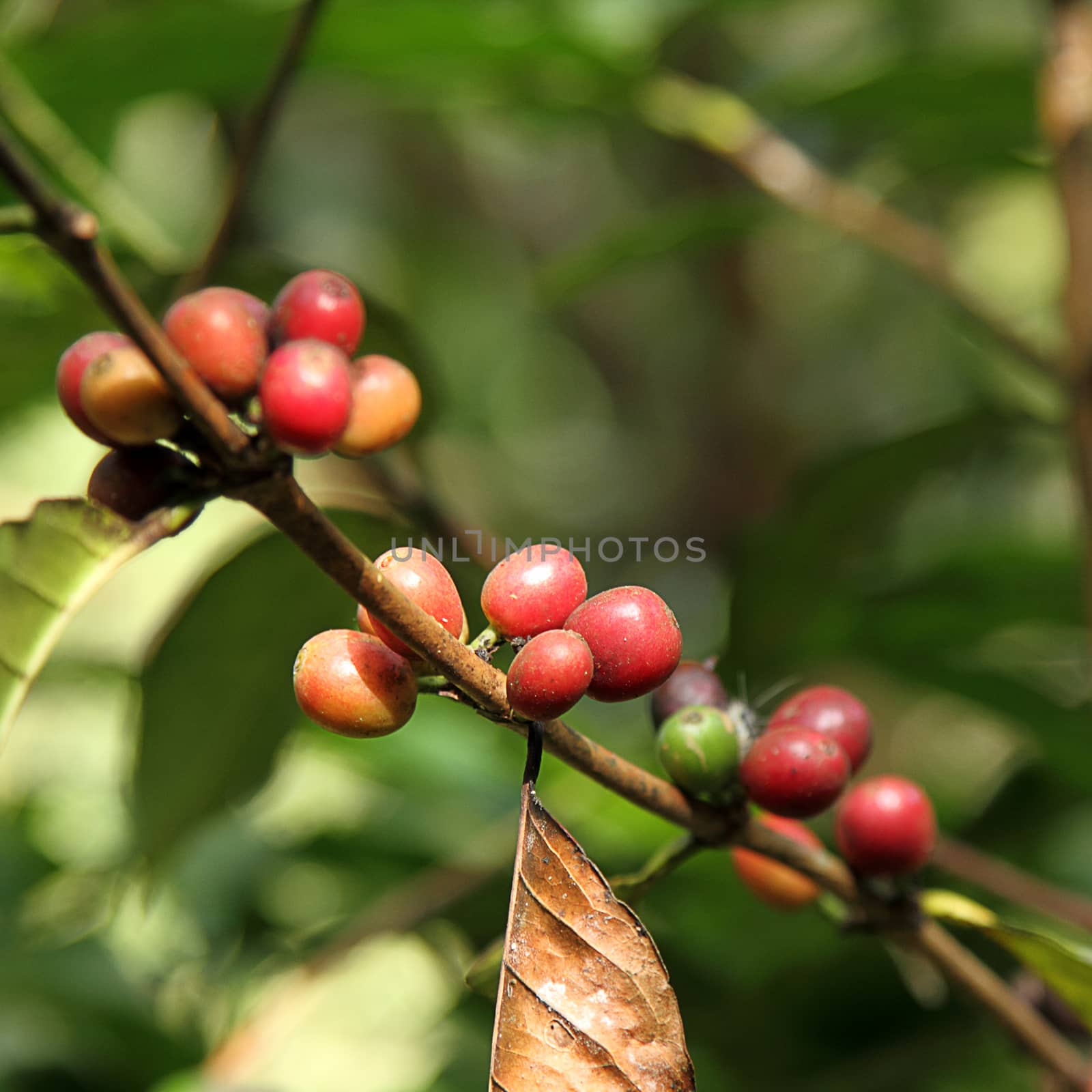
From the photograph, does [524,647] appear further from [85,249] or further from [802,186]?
[802,186]

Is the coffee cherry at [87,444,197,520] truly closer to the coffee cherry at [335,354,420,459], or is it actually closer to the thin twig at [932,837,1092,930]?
the coffee cherry at [335,354,420,459]

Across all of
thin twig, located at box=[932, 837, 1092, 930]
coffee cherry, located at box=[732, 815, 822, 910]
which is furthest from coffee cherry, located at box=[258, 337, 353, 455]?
thin twig, located at box=[932, 837, 1092, 930]

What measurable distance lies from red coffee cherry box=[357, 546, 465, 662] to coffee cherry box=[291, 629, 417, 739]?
1cm

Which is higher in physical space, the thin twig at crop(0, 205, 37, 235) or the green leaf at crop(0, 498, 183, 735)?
the thin twig at crop(0, 205, 37, 235)

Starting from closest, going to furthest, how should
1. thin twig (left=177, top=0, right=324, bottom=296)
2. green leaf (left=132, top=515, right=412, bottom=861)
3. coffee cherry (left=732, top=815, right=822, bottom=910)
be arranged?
1. coffee cherry (left=732, top=815, right=822, bottom=910)
2. thin twig (left=177, top=0, right=324, bottom=296)
3. green leaf (left=132, top=515, right=412, bottom=861)

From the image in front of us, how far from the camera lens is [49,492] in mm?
3113

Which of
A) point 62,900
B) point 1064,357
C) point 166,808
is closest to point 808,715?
point 166,808

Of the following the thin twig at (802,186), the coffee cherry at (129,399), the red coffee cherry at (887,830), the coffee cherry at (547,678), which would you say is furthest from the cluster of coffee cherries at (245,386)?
the thin twig at (802,186)

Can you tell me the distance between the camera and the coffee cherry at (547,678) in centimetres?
53

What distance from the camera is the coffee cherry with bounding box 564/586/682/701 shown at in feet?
1.85

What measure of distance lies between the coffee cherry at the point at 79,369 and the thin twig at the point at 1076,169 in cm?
101

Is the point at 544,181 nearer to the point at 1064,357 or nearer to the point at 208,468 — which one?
the point at 1064,357

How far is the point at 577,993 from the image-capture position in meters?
0.54

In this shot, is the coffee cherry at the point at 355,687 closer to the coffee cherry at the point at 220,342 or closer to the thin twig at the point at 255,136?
the coffee cherry at the point at 220,342
